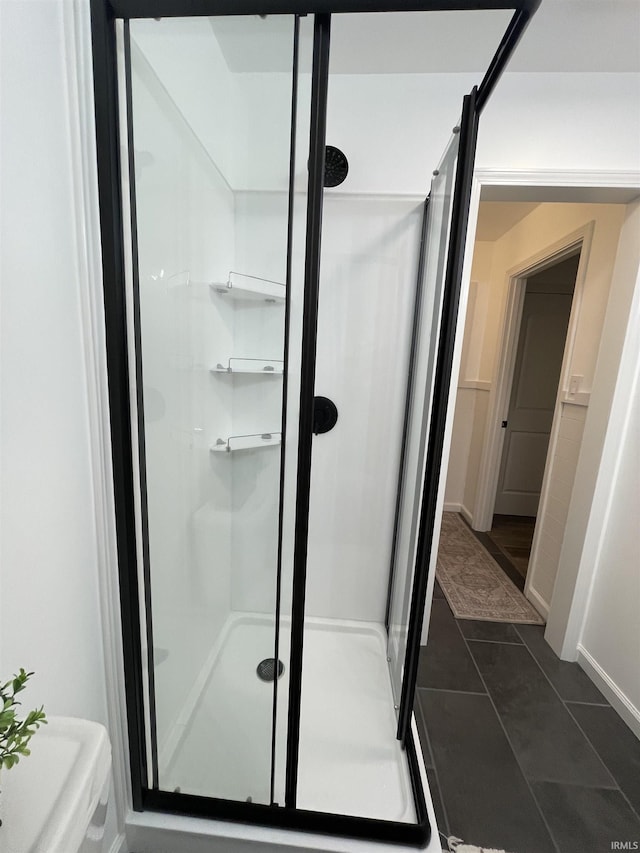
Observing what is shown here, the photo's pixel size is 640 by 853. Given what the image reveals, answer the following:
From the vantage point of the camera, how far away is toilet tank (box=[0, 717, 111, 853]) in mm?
434

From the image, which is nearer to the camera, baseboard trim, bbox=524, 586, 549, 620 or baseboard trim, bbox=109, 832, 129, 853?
baseboard trim, bbox=109, 832, 129, 853

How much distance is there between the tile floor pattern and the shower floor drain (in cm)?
76

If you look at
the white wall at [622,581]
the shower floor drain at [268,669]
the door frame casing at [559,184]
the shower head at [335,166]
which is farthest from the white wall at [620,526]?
the shower floor drain at [268,669]

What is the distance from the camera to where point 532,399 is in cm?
368

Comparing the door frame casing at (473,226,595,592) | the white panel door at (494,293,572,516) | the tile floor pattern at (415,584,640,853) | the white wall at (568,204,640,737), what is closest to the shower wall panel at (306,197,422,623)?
the tile floor pattern at (415,584,640,853)

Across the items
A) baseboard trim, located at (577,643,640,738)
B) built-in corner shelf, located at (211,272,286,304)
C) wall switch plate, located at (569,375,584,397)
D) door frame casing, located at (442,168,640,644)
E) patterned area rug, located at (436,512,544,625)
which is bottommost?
patterned area rug, located at (436,512,544,625)

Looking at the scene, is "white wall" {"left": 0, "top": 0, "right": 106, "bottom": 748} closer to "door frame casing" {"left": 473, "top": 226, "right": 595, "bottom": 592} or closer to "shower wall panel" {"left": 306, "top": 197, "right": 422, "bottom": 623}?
"shower wall panel" {"left": 306, "top": 197, "right": 422, "bottom": 623}

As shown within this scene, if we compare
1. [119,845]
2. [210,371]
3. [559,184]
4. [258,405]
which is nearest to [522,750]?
[119,845]

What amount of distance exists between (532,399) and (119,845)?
4.09m

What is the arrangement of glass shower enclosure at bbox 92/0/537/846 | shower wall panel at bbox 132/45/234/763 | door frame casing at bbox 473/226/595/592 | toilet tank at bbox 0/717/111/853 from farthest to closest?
door frame casing at bbox 473/226/595/592 < shower wall panel at bbox 132/45/234/763 < glass shower enclosure at bbox 92/0/537/846 < toilet tank at bbox 0/717/111/853

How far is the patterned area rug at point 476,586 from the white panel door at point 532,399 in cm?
100

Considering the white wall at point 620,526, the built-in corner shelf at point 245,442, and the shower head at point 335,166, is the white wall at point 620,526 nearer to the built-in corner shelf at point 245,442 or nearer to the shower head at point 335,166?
the shower head at point 335,166

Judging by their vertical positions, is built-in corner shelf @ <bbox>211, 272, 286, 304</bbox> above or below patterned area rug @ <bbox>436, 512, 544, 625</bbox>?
above

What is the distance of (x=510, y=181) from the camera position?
1.53 meters
